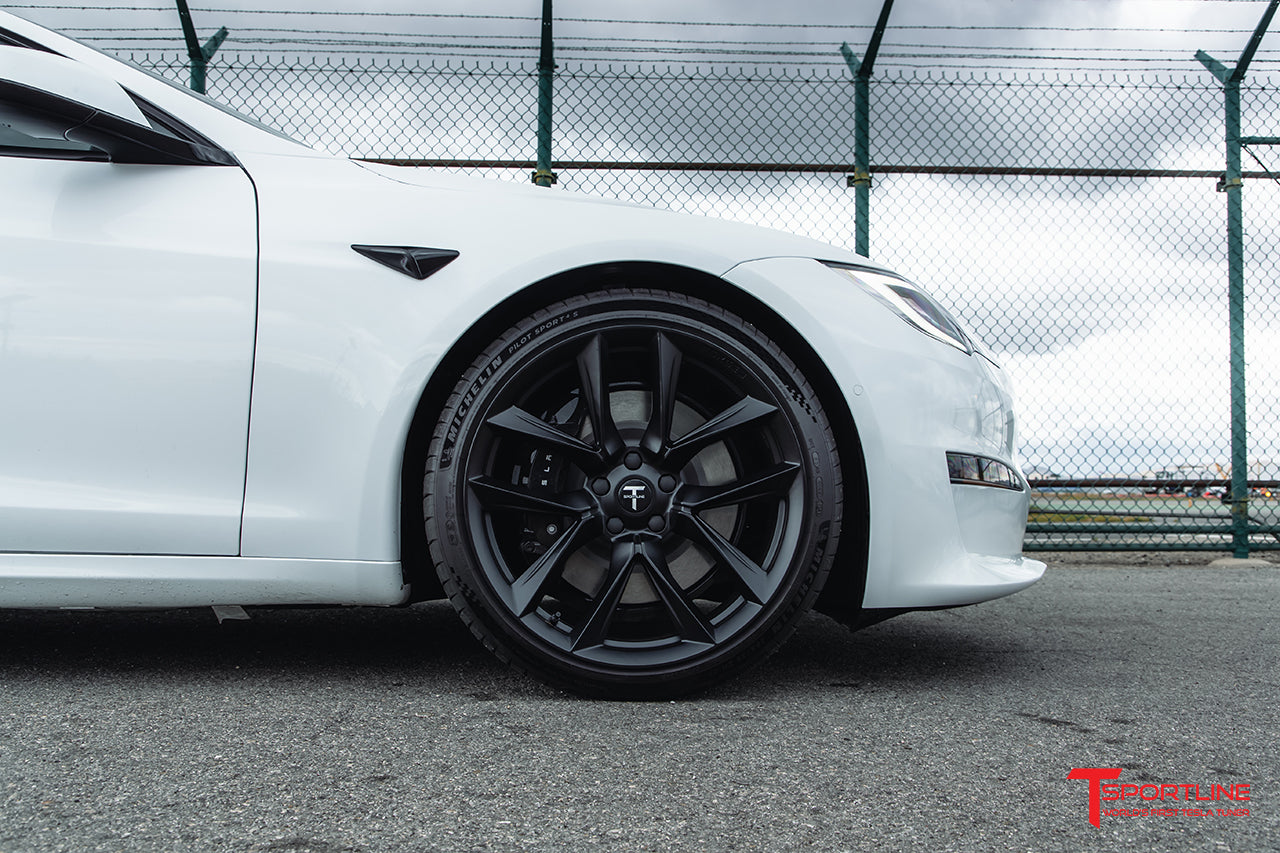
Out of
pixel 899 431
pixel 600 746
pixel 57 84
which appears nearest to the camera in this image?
pixel 600 746

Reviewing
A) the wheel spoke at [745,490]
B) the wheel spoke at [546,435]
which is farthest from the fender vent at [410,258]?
the wheel spoke at [745,490]

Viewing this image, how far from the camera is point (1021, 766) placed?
4.66 feet

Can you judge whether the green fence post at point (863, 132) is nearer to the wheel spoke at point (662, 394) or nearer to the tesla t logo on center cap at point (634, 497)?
the wheel spoke at point (662, 394)

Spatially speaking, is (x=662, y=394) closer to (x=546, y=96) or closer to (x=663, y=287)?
(x=663, y=287)

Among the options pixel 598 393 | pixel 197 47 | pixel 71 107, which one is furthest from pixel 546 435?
pixel 197 47

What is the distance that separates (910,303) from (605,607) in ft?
3.04

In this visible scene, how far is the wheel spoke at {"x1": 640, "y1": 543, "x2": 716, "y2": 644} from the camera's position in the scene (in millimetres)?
1732

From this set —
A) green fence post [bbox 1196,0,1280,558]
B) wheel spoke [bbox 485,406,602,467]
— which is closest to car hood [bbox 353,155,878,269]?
wheel spoke [bbox 485,406,602,467]

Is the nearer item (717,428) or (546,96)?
(717,428)

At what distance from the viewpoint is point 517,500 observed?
1750 mm

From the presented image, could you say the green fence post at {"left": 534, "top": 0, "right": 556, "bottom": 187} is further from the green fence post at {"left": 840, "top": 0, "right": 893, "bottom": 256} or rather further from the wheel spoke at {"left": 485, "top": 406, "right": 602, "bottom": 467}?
the wheel spoke at {"left": 485, "top": 406, "right": 602, "bottom": 467}

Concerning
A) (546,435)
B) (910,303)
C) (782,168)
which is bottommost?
(546,435)

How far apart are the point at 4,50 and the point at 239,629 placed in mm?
1463

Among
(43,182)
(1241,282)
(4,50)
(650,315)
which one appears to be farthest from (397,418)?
(1241,282)
